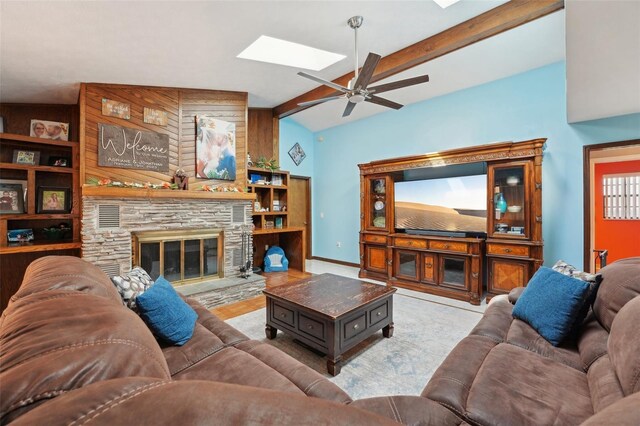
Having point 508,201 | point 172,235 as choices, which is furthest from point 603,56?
point 172,235

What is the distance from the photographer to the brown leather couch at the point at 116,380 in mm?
378

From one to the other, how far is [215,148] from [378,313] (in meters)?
3.32

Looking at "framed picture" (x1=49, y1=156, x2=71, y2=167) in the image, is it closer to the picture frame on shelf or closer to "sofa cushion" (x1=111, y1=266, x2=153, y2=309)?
the picture frame on shelf

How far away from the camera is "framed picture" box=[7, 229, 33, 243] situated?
3.35 metres

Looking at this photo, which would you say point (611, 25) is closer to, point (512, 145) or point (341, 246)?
point (512, 145)

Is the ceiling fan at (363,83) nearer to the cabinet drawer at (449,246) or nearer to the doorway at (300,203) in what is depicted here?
the cabinet drawer at (449,246)

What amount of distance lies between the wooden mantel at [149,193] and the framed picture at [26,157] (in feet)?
4.01

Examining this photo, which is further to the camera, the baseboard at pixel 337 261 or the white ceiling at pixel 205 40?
the baseboard at pixel 337 261

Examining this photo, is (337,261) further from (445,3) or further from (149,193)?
(445,3)

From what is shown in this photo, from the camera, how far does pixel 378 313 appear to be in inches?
98.4

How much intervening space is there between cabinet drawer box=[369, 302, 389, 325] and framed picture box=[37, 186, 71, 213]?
425 cm

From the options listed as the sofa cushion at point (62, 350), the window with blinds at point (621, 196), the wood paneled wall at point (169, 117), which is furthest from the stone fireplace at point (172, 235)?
the window with blinds at point (621, 196)

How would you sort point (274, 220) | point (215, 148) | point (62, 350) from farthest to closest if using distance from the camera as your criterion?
point (274, 220)
point (215, 148)
point (62, 350)

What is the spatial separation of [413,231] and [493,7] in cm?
294
